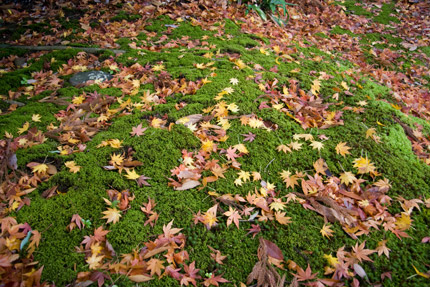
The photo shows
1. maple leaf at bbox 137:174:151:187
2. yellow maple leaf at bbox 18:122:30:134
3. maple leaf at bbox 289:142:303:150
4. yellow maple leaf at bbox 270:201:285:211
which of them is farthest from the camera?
yellow maple leaf at bbox 18:122:30:134

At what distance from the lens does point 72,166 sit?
8.63ft

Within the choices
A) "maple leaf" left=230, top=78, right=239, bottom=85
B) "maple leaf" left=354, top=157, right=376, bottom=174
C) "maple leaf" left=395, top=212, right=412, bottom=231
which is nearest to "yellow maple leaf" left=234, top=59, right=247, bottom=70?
"maple leaf" left=230, top=78, right=239, bottom=85

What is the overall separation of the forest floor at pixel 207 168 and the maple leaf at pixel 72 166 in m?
0.01

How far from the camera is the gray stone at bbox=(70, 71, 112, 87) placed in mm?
4039

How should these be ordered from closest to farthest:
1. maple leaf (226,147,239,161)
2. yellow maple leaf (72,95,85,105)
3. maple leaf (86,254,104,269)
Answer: maple leaf (86,254,104,269)
maple leaf (226,147,239,161)
yellow maple leaf (72,95,85,105)

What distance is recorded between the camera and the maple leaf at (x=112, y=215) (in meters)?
2.22

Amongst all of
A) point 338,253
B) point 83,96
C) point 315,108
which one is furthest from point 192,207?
point 83,96

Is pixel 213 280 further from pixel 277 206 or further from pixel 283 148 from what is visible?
pixel 283 148

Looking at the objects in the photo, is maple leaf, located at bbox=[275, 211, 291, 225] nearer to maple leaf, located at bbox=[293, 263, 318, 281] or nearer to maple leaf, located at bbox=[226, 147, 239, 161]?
maple leaf, located at bbox=[293, 263, 318, 281]

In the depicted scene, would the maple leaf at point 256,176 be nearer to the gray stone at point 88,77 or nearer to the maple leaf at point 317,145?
the maple leaf at point 317,145

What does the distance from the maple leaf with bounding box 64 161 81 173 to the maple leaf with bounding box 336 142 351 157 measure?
2896 millimetres

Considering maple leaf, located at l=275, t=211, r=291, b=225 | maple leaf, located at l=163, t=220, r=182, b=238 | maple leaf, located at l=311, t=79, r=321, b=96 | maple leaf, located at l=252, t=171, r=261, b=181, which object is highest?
maple leaf, located at l=311, t=79, r=321, b=96

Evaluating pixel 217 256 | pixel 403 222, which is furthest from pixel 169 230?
pixel 403 222

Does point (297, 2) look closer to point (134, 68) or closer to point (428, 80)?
point (428, 80)
